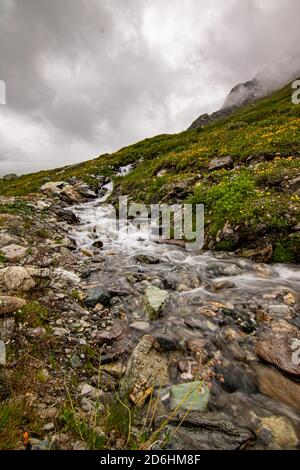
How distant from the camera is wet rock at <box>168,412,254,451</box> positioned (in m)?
2.70

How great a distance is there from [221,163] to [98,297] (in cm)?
1151

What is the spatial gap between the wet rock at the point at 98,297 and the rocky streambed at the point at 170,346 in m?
0.02

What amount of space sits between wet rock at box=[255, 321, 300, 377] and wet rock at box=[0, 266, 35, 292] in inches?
179

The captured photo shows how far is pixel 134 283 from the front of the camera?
6531mm

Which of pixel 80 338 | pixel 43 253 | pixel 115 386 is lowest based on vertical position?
pixel 115 386

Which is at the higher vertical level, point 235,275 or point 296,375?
point 235,275

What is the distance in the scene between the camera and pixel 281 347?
162 inches

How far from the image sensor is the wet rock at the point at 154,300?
5.23 meters

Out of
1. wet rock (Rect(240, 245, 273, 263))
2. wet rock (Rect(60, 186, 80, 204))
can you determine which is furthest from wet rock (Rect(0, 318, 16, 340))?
wet rock (Rect(60, 186, 80, 204))

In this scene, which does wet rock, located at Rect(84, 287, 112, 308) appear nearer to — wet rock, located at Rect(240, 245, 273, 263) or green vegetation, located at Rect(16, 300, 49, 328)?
green vegetation, located at Rect(16, 300, 49, 328)

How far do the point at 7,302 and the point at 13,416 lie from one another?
7.15ft

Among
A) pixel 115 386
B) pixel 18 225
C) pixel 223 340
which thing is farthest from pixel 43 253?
pixel 223 340

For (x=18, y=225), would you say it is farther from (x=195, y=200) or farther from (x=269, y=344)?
(x=269, y=344)

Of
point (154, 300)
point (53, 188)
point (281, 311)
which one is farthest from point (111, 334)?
point (53, 188)
